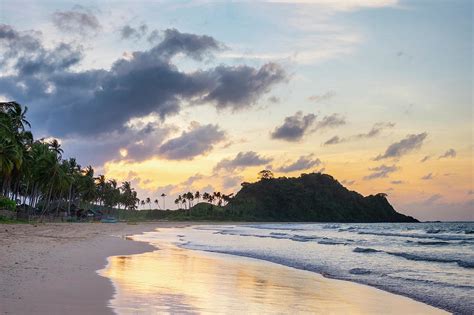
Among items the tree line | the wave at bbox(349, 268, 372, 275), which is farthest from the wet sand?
the tree line

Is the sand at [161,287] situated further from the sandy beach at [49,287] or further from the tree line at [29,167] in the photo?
the tree line at [29,167]

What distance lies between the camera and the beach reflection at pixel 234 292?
11.5 m

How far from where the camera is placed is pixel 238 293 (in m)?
14.0

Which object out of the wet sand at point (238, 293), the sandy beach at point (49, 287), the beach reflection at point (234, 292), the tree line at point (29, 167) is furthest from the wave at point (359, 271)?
the tree line at point (29, 167)

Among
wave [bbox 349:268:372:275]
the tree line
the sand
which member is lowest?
wave [bbox 349:268:372:275]

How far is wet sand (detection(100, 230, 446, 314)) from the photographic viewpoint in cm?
1145

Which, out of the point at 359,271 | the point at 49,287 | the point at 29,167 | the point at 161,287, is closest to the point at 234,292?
the point at 161,287

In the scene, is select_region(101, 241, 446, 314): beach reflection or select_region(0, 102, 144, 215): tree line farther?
select_region(0, 102, 144, 215): tree line

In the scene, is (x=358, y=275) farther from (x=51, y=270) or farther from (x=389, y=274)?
(x=51, y=270)

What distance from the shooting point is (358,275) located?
20.9 metres

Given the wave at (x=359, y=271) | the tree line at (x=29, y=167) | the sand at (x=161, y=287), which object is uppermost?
the tree line at (x=29, y=167)

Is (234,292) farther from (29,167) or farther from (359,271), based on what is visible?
(29,167)

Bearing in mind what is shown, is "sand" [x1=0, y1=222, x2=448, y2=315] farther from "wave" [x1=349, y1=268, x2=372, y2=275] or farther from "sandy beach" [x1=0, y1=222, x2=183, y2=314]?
"wave" [x1=349, y1=268, x2=372, y2=275]

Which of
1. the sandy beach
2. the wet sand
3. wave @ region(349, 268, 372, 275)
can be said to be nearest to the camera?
the sandy beach
